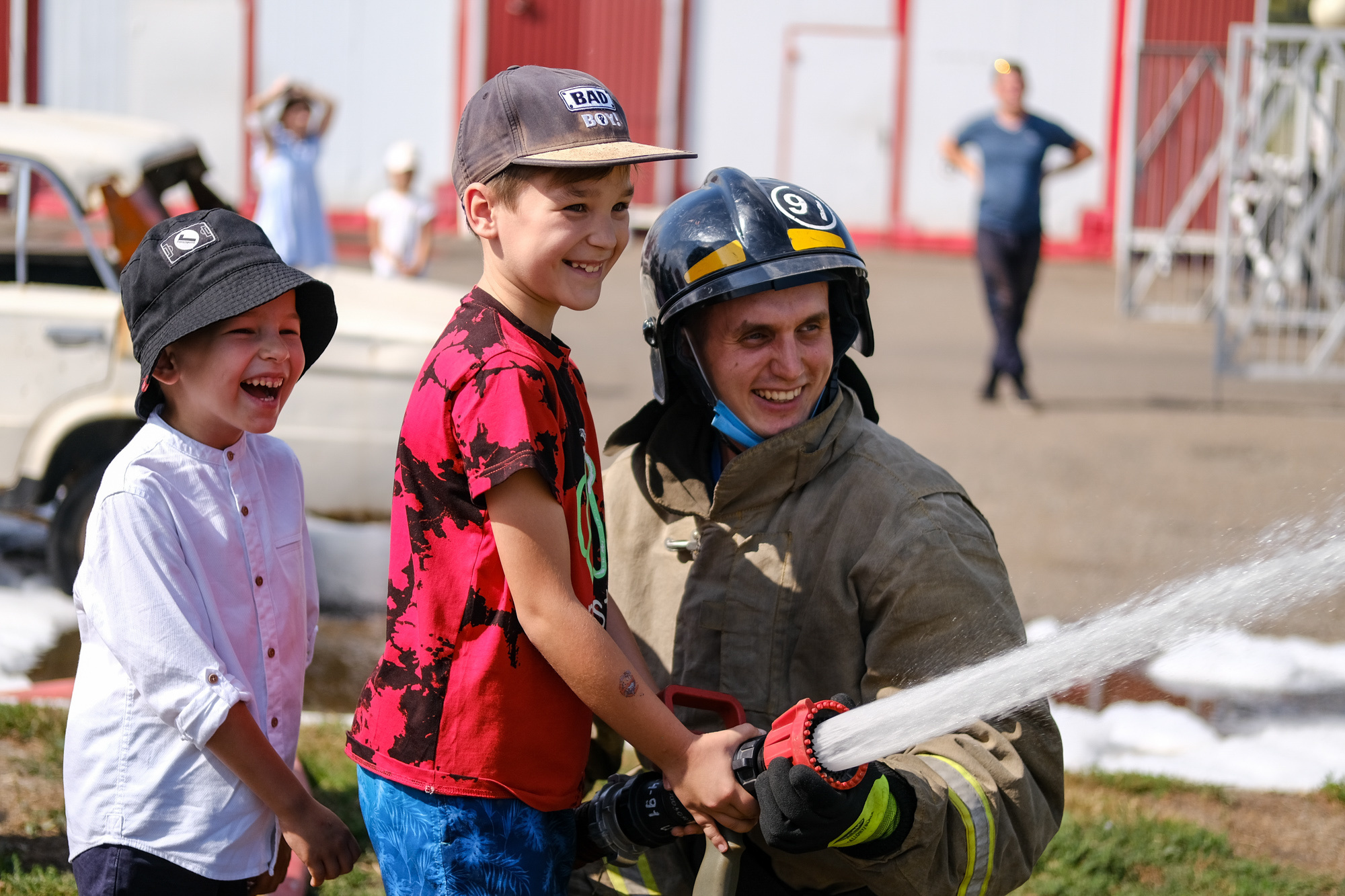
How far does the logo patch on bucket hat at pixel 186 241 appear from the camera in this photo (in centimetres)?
233

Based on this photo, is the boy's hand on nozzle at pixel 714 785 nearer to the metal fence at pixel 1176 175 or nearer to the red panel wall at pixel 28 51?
the metal fence at pixel 1176 175

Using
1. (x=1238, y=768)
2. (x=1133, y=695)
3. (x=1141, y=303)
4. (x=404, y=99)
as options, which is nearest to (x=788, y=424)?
(x=1238, y=768)

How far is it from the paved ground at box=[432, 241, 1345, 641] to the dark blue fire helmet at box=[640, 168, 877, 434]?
12.4ft

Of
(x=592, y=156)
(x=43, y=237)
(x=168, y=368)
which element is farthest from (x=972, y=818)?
(x=43, y=237)

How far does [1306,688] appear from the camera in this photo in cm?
532

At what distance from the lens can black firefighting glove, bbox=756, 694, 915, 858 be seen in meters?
2.00

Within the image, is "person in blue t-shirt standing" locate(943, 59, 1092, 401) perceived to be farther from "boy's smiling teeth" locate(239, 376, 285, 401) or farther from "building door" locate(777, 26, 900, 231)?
"building door" locate(777, 26, 900, 231)

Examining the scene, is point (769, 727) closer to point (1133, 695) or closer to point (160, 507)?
point (160, 507)

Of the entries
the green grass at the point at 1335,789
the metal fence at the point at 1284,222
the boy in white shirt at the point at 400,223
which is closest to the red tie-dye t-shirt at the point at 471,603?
the green grass at the point at 1335,789

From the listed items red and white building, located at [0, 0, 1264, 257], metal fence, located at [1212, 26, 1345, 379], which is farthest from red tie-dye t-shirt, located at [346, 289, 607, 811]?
red and white building, located at [0, 0, 1264, 257]

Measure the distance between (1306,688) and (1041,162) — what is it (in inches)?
230

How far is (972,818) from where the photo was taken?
2238 mm

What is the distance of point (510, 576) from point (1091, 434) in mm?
8393

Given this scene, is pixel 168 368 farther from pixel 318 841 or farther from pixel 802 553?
pixel 802 553
